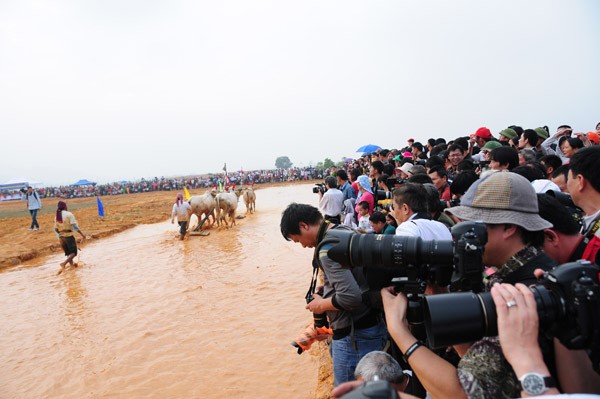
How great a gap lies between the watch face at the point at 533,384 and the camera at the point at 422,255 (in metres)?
0.36

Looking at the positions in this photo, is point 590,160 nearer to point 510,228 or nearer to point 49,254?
point 510,228

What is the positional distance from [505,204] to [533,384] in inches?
28.5

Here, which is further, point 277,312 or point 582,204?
point 277,312

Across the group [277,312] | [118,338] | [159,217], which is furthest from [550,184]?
[159,217]

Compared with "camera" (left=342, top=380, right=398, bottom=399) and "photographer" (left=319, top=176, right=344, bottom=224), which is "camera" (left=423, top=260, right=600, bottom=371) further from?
"photographer" (left=319, top=176, right=344, bottom=224)

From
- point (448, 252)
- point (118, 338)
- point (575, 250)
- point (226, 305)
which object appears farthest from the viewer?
point (226, 305)

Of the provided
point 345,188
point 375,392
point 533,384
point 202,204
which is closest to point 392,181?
point 345,188

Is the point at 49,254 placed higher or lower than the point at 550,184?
lower

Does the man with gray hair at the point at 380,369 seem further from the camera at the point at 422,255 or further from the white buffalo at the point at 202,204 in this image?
the white buffalo at the point at 202,204

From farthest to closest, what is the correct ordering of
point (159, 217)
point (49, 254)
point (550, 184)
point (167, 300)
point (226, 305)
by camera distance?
point (159, 217)
point (49, 254)
point (167, 300)
point (226, 305)
point (550, 184)

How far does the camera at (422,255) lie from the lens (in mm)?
1302

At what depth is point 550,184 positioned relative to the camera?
2980 mm

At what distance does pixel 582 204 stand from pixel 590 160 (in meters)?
0.29

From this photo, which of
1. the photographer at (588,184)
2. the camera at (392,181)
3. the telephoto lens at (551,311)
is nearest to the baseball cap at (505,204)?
the telephoto lens at (551,311)
